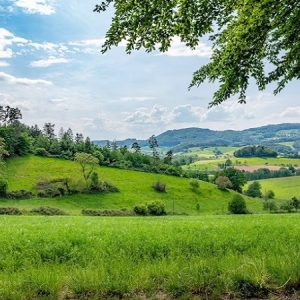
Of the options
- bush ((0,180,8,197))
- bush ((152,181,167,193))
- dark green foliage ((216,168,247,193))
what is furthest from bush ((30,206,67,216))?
dark green foliage ((216,168,247,193))

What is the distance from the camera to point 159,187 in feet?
419

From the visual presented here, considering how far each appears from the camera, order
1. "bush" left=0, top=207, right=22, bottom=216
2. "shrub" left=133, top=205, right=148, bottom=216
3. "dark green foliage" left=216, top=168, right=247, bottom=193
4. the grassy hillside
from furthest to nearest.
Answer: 1. "dark green foliage" left=216, top=168, right=247, bottom=193
2. the grassy hillside
3. "shrub" left=133, top=205, right=148, bottom=216
4. "bush" left=0, top=207, right=22, bottom=216

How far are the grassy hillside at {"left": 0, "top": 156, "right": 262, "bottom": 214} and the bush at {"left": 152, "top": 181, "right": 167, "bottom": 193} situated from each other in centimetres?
185

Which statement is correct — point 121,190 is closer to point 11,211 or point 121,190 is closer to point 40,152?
point 40,152

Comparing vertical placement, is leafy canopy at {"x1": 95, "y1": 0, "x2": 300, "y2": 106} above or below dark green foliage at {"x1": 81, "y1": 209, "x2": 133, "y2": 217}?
above

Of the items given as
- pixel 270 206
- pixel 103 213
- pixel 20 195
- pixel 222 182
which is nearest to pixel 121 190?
pixel 20 195

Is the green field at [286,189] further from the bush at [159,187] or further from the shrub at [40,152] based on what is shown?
the shrub at [40,152]

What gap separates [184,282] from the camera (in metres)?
8.16

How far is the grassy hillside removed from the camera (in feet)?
361

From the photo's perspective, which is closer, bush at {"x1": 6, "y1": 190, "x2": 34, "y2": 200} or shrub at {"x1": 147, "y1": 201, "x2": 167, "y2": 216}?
shrub at {"x1": 147, "y1": 201, "x2": 167, "y2": 216}

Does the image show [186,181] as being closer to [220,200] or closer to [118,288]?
[220,200]

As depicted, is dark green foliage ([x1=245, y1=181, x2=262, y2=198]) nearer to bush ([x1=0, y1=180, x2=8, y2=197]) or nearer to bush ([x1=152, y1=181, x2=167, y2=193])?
bush ([x1=152, y1=181, x2=167, y2=193])

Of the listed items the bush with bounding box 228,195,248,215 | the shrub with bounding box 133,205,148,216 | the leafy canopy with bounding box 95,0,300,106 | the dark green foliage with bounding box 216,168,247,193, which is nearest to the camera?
the leafy canopy with bounding box 95,0,300,106

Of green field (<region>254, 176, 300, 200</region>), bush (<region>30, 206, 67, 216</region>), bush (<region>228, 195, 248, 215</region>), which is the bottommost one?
green field (<region>254, 176, 300, 200</region>)
